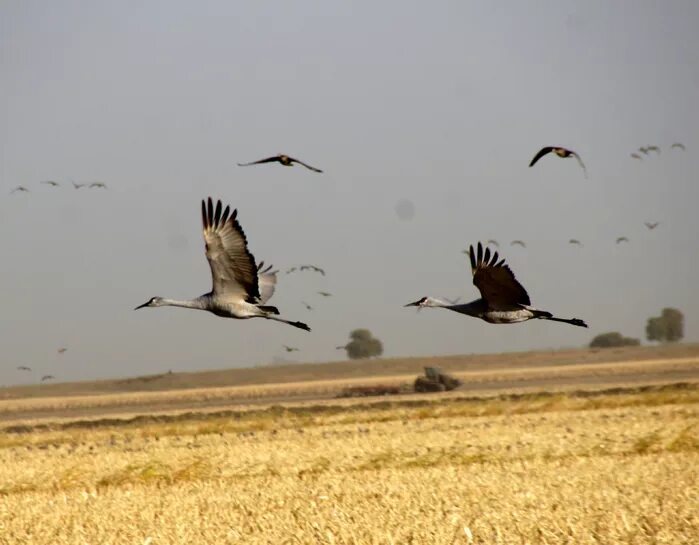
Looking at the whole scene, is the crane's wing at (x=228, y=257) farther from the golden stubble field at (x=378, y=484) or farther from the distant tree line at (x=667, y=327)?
the distant tree line at (x=667, y=327)

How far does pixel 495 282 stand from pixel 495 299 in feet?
0.84

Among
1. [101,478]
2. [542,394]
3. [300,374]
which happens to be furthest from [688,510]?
[300,374]

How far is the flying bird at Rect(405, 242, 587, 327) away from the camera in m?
16.9

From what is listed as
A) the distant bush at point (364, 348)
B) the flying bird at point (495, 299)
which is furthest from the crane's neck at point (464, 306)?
the distant bush at point (364, 348)

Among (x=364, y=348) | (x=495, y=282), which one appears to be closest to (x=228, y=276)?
(x=495, y=282)

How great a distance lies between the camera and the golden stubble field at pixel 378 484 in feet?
46.6

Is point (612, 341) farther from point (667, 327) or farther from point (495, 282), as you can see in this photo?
point (495, 282)

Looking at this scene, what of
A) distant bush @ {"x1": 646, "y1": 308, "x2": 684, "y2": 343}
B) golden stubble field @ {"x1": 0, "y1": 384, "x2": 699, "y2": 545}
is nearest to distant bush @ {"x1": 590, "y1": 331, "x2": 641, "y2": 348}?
distant bush @ {"x1": 646, "y1": 308, "x2": 684, "y2": 343}

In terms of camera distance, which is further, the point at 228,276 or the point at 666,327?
the point at 666,327

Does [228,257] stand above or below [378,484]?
above

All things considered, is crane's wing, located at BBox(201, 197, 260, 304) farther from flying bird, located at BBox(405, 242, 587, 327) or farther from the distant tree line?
the distant tree line

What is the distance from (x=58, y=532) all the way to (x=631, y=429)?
1562cm

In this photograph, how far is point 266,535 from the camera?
14.2 m

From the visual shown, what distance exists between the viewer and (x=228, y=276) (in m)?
17.7
